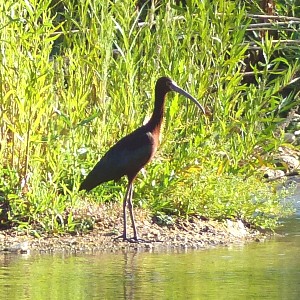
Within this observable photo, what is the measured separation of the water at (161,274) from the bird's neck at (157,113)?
136 cm

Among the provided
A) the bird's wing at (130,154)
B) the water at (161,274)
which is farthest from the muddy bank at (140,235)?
the bird's wing at (130,154)

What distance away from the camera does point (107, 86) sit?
10336 mm

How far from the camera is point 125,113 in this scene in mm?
10227

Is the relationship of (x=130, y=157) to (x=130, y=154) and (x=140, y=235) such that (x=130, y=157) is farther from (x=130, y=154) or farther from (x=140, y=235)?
(x=140, y=235)

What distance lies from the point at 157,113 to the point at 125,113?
0.49 metres

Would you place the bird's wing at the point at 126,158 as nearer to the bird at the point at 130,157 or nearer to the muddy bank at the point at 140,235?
the bird at the point at 130,157

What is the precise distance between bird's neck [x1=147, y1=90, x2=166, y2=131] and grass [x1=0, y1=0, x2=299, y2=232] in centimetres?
24

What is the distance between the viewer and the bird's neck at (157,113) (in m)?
9.77

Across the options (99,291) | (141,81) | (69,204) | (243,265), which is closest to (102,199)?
(69,204)

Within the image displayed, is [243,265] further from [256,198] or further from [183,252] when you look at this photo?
[256,198]

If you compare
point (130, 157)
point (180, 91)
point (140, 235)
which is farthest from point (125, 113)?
point (140, 235)

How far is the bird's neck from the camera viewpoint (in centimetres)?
977

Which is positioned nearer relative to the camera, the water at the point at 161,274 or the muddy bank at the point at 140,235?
the water at the point at 161,274

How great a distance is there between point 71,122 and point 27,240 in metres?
1.18
